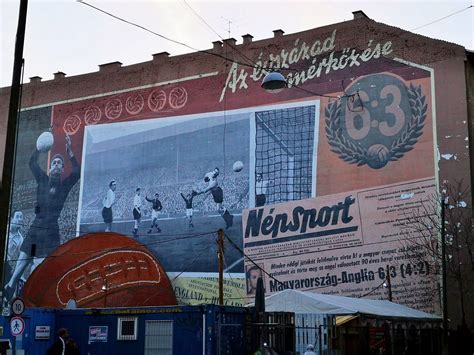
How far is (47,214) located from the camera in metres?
42.7

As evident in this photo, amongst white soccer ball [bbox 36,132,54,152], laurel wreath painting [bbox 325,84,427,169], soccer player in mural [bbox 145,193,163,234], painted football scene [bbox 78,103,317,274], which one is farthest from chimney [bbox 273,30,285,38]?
white soccer ball [bbox 36,132,54,152]

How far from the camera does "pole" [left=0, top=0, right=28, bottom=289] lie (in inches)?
531

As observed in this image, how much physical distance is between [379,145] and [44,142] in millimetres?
22062

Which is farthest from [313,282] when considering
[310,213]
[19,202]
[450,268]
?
[19,202]

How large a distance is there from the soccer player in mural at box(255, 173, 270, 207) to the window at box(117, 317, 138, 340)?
16189mm

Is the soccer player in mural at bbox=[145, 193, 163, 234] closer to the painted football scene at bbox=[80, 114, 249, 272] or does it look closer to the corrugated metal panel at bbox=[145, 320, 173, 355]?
the painted football scene at bbox=[80, 114, 249, 272]

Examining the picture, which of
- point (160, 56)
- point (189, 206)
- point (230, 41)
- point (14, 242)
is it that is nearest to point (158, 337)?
point (189, 206)

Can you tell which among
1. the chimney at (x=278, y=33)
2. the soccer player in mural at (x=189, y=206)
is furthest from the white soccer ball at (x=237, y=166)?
the chimney at (x=278, y=33)

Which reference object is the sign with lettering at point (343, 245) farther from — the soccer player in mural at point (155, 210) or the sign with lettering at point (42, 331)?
the sign with lettering at point (42, 331)

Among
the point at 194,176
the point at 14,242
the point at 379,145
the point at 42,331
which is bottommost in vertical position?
the point at 42,331

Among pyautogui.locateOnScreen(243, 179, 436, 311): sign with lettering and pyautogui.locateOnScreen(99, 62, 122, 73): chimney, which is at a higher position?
pyautogui.locateOnScreen(99, 62, 122, 73): chimney

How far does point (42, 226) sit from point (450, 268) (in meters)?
24.3

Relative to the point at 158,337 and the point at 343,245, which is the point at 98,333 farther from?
the point at 343,245

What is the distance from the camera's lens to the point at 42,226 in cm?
4272
